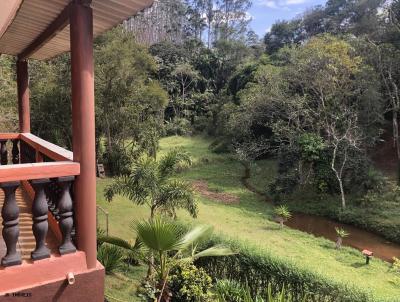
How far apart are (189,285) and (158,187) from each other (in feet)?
7.07

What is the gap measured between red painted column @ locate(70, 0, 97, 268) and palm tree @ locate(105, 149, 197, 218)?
4.82 m

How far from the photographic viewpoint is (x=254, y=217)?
14617 mm

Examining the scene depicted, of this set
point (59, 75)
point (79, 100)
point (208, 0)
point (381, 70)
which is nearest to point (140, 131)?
point (59, 75)

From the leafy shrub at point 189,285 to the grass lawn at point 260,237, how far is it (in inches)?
28.2

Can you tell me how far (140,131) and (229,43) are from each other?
22.2 meters

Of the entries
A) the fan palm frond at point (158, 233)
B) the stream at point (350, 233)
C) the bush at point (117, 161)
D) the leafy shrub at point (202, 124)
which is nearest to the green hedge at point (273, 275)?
the fan palm frond at point (158, 233)

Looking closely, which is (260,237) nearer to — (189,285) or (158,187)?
(158,187)

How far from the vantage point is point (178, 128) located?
32781 mm

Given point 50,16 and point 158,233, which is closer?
point 50,16

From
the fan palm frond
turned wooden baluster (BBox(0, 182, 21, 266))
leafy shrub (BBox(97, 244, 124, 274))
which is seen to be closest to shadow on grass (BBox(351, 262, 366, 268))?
leafy shrub (BBox(97, 244, 124, 274))

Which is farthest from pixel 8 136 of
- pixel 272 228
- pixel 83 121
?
pixel 272 228

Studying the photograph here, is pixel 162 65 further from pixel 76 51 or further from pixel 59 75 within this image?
pixel 76 51

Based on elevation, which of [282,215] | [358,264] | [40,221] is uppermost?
[40,221]

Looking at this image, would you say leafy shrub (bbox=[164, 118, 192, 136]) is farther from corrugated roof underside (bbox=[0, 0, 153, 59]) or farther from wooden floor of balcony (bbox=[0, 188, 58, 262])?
wooden floor of balcony (bbox=[0, 188, 58, 262])
